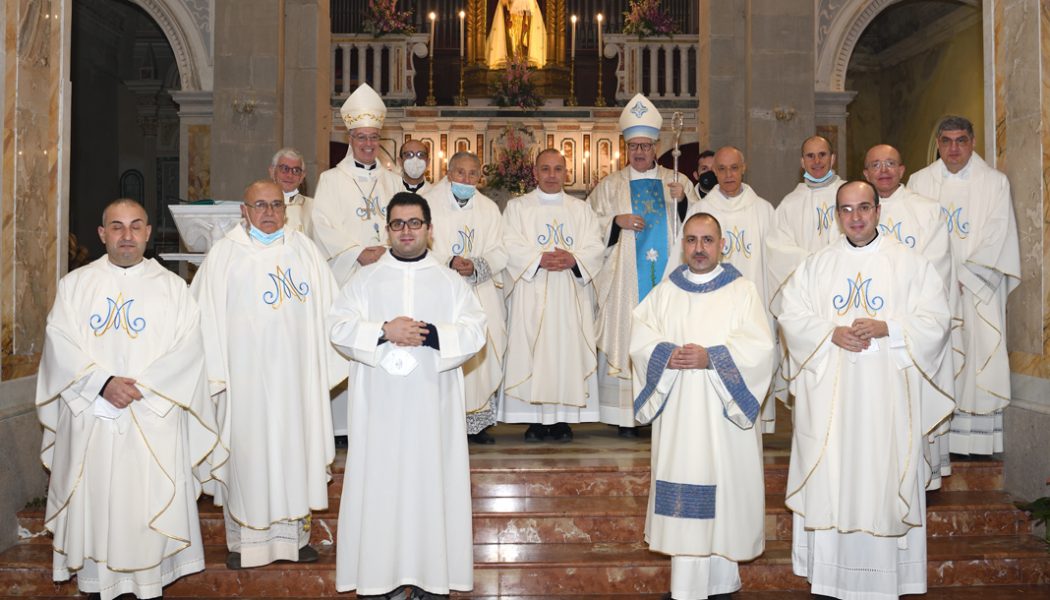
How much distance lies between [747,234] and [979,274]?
5.04 feet

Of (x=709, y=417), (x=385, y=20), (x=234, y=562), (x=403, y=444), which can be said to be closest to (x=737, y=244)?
(x=709, y=417)

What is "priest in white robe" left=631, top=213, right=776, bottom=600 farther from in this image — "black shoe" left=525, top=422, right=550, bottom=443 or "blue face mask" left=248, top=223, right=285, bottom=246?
"black shoe" left=525, top=422, right=550, bottom=443

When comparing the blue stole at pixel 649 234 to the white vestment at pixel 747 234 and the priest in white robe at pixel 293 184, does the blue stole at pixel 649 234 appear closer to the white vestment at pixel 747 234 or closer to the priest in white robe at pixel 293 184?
the white vestment at pixel 747 234

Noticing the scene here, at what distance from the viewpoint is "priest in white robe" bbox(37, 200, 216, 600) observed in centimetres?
507

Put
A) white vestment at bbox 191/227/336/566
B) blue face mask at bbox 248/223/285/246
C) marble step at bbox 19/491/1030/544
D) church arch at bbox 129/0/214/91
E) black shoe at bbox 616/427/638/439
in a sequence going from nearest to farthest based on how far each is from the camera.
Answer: white vestment at bbox 191/227/336/566 → blue face mask at bbox 248/223/285/246 → marble step at bbox 19/491/1030/544 → black shoe at bbox 616/427/638/439 → church arch at bbox 129/0/214/91

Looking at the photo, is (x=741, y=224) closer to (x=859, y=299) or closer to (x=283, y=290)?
(x=859, y=299)

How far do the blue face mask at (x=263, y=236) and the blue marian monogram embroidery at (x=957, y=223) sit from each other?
430 centimetres

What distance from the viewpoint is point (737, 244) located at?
7.28m

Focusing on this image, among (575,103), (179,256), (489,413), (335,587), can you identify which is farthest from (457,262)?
(575,103)

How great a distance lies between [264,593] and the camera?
554 centimetres

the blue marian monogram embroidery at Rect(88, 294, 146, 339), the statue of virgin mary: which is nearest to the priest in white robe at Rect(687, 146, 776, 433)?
the blue marian monogram embroidery at Rect(88, 294, 146, 339)

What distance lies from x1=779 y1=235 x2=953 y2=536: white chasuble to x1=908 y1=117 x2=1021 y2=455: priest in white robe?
1.44 m

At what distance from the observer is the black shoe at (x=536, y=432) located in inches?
295

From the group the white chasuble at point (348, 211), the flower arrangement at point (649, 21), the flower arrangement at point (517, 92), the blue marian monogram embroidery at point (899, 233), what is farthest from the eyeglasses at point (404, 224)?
the flower arrangement at point (649, 21)
